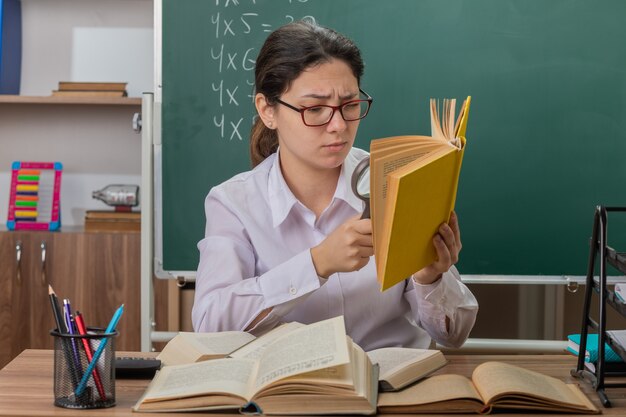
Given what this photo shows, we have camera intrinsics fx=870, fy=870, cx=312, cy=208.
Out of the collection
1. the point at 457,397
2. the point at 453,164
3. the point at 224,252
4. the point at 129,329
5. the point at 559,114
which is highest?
the point at 559,114

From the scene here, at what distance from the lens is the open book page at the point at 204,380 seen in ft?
3.75

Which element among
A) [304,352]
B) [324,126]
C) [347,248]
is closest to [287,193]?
[324,126]

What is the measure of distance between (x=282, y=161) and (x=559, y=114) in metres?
1.03

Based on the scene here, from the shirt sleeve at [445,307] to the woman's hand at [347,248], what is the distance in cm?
15

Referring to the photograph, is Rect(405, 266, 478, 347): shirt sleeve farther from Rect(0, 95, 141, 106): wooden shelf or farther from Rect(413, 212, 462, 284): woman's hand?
Rect(0, 95, 141, 106): wooden shelf

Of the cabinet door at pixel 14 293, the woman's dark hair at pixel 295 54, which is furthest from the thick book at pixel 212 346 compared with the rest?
the cabinet door at pixel 14 293

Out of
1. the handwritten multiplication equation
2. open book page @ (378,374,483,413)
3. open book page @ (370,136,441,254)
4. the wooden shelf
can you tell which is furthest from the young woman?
the wooden shelf

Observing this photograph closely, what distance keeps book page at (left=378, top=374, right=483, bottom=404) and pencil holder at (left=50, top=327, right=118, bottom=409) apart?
37 cm

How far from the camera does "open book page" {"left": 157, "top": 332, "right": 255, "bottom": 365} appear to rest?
1.35 metres

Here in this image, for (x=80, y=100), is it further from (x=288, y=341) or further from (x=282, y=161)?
(x=288, y=341)

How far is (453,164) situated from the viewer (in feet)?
4.29

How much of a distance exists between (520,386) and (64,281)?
209cm

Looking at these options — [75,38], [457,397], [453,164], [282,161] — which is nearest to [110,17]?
[75,38]

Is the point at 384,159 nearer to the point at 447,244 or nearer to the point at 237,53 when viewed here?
the point at 447,244
